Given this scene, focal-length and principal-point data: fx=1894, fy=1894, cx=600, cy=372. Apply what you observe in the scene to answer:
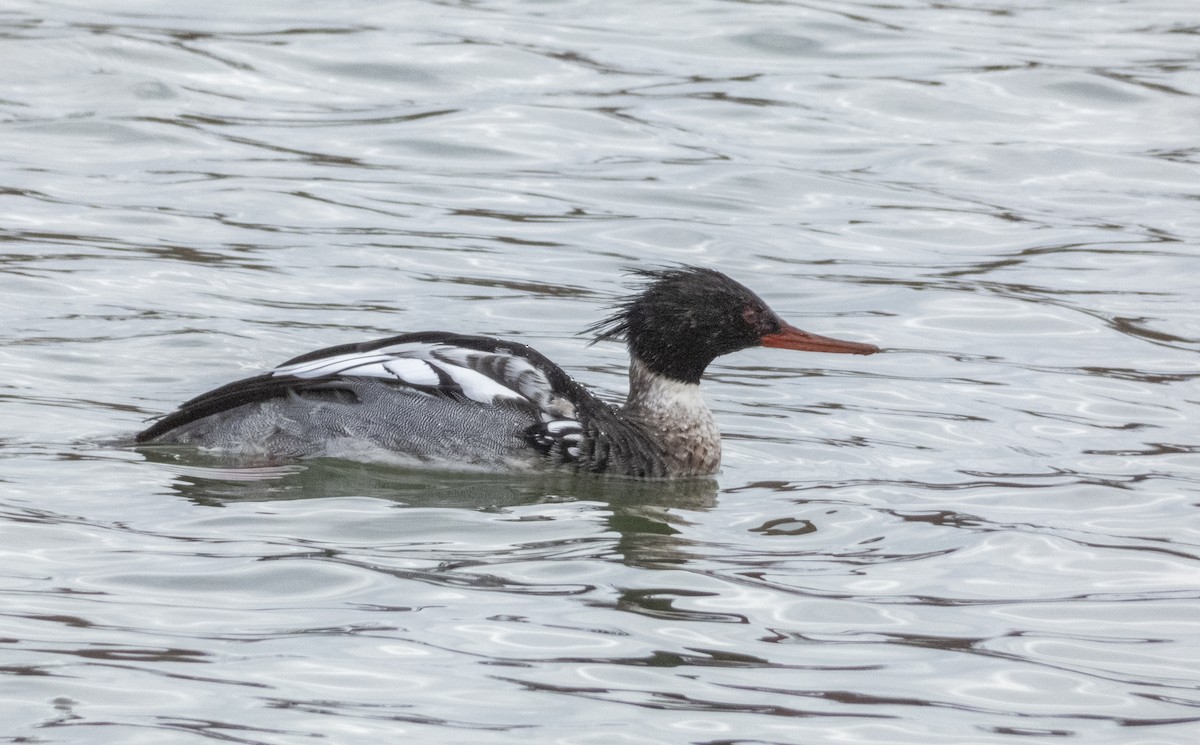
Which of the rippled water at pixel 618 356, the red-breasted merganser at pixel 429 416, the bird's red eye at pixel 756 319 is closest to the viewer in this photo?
the rippled water at pixel 618 356

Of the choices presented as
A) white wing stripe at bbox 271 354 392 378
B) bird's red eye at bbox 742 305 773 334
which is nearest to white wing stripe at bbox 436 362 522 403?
white wing stripe at bbox 271 354 392 378

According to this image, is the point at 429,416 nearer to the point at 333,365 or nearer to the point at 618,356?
the point at 333,365

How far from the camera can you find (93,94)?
15539 mm

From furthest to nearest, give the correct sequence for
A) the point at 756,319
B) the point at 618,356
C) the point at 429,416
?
the point at 618,356 → the point at 756,319 → the point at 429,416

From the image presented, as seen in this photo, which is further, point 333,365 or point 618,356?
point 618,356

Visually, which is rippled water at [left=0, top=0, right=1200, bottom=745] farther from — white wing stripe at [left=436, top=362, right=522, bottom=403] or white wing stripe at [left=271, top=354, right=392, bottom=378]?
white wing stripe at [left=271, top=354, right=392, bottom=378]

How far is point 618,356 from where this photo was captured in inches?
432

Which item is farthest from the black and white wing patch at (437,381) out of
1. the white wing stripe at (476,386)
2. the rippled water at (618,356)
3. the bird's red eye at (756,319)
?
the bird's red eye at (756,319)

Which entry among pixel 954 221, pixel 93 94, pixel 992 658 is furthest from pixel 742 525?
pixel 93 94

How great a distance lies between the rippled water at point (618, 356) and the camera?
19.5ft

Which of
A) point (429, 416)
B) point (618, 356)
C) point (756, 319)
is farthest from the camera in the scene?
point (618, 356)

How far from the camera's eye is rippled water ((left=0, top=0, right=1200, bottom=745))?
596cm

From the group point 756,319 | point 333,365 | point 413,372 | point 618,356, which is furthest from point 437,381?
point 618,356

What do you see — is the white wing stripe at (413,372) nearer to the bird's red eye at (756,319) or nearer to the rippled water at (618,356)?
the rippled water at (618,356)
